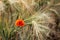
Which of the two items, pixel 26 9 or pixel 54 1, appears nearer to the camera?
pixel 26 9

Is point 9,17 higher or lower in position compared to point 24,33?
higher

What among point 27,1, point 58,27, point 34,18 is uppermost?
point 27,1

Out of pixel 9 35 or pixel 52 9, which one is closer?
pixel 9 35

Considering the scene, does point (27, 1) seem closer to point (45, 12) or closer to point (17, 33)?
point (45, 12)

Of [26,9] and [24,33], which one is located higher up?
[26,9]

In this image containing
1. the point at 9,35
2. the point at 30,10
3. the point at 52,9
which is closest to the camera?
the point at 9,35

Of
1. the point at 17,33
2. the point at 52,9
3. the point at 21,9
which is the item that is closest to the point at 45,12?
the point at 52,9

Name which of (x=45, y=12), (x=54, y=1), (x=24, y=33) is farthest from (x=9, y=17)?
(x=54, y=1)

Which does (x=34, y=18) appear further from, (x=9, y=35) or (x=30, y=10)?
(x=9, y=35)

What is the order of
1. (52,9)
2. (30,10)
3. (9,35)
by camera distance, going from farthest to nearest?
(52,9)
(30,10)
(9,35)
